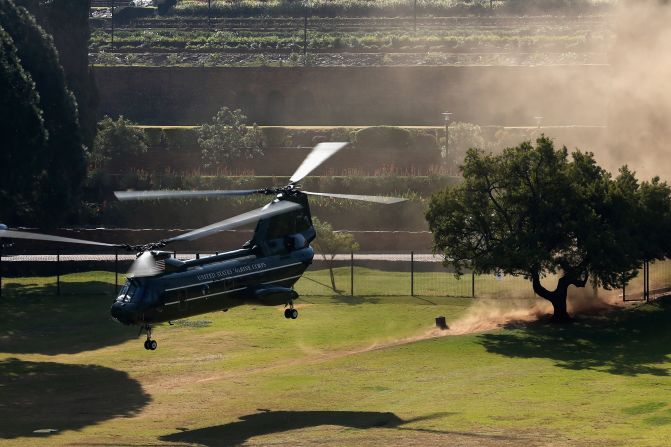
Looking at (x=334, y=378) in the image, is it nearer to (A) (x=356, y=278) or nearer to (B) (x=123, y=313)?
(B) (x=123, y=313)

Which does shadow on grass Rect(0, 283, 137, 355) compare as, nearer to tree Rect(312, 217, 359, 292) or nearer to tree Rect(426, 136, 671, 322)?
tree Rect(312, 217, 359, 292)

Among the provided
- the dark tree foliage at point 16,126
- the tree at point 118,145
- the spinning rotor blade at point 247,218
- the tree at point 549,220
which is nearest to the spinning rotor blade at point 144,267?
the spinning rotor blade at point 247,218

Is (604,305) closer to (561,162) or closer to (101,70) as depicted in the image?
(561,162)

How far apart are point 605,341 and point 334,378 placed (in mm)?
12690

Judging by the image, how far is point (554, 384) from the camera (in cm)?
5644

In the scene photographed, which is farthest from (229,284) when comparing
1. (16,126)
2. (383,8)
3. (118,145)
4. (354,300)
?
(383,8)

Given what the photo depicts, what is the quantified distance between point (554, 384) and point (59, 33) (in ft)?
163

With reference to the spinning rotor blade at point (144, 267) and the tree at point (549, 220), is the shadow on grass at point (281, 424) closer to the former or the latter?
the spinning rotor blade at point (144, 267)

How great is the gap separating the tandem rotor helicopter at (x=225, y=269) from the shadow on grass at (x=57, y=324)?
45.9 ft

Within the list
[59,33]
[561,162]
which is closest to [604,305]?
[561,162]

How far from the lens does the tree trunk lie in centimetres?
6725

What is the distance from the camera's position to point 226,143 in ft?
370

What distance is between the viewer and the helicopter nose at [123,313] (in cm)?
5091

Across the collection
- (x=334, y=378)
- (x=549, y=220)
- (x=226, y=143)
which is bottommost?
(x=334, y=378)
